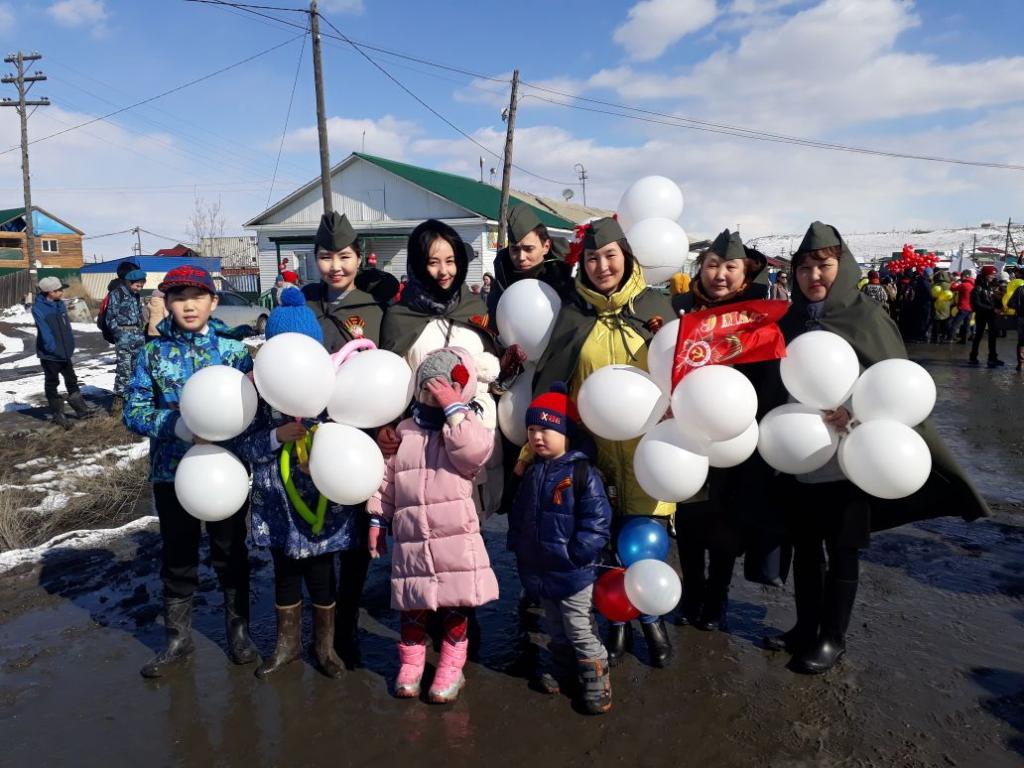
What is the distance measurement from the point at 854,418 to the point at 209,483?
2676 millimetres

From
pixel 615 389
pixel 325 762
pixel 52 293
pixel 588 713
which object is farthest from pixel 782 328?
pixel 52 293

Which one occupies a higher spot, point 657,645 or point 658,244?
point 658,244

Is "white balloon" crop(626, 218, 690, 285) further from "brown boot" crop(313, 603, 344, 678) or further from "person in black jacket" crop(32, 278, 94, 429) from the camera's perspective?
"person in black jacket" crop(32, 278, 94, 429)

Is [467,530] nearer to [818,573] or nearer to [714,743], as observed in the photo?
[714,743]

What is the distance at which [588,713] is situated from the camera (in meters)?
2.91

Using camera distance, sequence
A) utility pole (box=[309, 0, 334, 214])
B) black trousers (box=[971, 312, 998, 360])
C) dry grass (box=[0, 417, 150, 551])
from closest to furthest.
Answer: dry grass (box=[0, 417, 150, 551]) < black trousers (box=[971, 312, 998, 360]) < utility pole (box=[309, 0, 334, 214])

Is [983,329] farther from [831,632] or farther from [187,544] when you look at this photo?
[187,544]

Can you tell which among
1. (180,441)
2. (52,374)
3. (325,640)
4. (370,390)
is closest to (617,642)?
(325,640)

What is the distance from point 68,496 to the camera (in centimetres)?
563

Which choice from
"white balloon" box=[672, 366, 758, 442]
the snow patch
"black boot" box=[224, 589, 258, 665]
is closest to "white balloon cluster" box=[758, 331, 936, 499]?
"white balloon" box=[672, 366, 758, 442]

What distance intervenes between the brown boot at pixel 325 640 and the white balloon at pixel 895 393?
97.4 inches

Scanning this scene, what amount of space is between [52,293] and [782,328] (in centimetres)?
902

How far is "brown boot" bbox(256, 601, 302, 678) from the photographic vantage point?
10.6 feet

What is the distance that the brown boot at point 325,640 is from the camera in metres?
3.22
